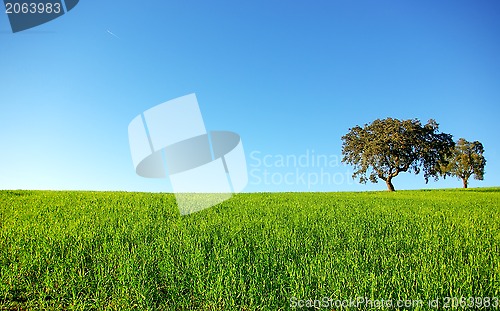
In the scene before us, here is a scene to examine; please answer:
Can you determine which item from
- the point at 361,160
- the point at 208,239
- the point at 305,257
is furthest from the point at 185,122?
the point at 361,160

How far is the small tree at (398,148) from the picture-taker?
161ft

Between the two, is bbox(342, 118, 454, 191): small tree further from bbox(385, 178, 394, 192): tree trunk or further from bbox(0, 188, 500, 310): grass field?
bbox(0, 188, 500, 310): grass field

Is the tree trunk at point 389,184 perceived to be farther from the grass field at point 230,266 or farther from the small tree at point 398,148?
the grass field at point 230,266

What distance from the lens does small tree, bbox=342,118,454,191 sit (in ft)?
161

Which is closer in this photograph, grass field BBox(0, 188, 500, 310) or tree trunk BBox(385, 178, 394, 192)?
grass field BBox(0, 188, 500, 310)

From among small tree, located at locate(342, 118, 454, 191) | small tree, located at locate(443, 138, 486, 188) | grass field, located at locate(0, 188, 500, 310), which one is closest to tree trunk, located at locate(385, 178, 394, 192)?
small tree, located at locate(342, 118, 454, 191)

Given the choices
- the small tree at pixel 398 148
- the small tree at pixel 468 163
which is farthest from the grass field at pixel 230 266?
the small tree at pixel 468 163

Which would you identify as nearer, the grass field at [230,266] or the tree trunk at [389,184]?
the grass field at [230,266]

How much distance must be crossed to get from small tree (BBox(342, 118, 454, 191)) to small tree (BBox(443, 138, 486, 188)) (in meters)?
26.8

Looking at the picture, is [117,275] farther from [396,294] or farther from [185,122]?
[185,122]

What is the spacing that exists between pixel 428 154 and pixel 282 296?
50.1 metres

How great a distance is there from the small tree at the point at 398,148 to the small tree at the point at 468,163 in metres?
26.8

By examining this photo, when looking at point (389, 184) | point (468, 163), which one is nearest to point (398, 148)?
point (389, 184)

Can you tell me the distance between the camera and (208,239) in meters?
9.26
